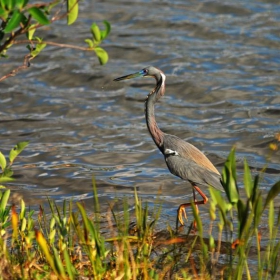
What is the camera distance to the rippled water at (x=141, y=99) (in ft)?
29.6

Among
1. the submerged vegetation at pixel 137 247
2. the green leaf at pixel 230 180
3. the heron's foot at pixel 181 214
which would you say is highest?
the green leaf at pixel 230 180

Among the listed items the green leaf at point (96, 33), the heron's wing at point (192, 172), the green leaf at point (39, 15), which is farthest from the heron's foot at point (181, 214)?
the green leaf at point (39, 15)

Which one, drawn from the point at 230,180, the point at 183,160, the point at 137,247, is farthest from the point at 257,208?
the point at 183,160

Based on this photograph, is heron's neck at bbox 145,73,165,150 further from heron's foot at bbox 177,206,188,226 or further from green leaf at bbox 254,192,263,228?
green leaf at bbox 254,192,263,228

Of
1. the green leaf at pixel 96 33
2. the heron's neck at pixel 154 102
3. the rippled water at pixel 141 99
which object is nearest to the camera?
the green leaf at pixel 96 33

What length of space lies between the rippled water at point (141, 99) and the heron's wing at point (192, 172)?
0.44 metres

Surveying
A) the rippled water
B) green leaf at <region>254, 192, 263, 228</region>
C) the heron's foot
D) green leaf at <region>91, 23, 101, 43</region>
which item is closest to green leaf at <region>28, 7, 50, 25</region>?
green leaf at <region>91, 23, 101, 43</region>

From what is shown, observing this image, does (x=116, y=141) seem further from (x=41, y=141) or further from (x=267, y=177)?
(x=267, y=177)

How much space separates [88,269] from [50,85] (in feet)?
25.4

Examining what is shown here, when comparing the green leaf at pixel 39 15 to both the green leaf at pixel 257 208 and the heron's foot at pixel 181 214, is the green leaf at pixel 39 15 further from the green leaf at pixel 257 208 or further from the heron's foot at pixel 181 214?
the heron's foot at pixel 181 214

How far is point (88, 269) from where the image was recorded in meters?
4.77

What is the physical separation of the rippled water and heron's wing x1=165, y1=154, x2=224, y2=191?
441mm

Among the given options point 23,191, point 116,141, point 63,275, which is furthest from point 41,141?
point 63,275

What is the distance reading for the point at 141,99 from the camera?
11625mm
